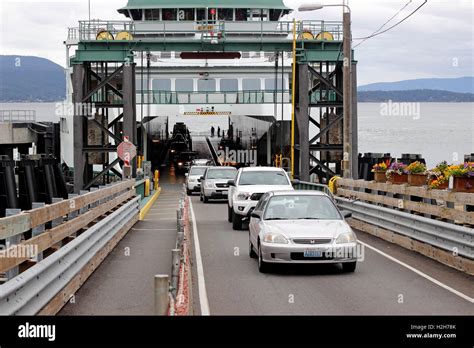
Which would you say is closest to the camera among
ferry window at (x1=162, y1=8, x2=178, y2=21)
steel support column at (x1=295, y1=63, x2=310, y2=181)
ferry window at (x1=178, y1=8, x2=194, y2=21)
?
steel support column at (x1=295, y1=63, x2=310, y2=181)

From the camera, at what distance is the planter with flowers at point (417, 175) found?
20.2 m

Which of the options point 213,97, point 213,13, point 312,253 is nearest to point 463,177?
point 312,253

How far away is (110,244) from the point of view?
1852 centimetres

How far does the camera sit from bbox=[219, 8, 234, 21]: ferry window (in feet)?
192

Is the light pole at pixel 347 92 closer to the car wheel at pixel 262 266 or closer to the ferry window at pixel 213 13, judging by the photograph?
the car wheel at pixel 262 266

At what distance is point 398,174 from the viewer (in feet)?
72.2

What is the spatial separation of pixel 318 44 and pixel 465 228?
24311 mm

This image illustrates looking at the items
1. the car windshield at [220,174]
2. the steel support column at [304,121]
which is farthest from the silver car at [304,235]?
the car windshield at [220,174]

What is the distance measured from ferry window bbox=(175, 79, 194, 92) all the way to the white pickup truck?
33244mm

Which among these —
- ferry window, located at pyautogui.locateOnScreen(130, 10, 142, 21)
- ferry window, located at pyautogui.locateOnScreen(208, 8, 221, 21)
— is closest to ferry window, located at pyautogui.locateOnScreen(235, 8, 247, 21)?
ferry window, located at pyautogui.locateOnScreen(208, 8, 221, 21)

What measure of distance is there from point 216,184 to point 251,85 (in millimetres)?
22353

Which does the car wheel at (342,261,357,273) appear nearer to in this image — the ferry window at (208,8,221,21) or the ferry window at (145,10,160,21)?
the ferry window at (208,8,221,21)

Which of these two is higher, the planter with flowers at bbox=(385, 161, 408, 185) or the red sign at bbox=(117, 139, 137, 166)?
the red sign at bbox=(117, 139, 137, 166)

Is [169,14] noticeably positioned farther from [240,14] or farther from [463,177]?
[463,177]
